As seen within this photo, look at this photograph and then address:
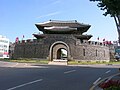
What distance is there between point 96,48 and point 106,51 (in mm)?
5975

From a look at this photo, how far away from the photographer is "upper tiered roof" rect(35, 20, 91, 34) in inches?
2230

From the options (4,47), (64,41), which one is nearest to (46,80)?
(64,41)

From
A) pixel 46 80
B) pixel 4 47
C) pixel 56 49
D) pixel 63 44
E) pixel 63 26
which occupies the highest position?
pixel 63 26

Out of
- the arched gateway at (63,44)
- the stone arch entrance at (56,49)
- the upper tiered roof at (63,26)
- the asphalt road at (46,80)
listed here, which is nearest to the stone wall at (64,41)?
the arched gateway at (63,44)

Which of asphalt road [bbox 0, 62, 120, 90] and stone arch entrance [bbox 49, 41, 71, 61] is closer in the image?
asphalt road [bbox 0, 62, 120, 90]

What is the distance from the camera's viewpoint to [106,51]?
60.7 m

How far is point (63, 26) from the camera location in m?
58.9

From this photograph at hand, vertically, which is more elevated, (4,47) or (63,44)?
(4,47)

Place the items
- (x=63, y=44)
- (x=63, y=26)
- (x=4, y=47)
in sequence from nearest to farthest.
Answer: (x=63, y=44)
(x=63, y=26)
(x=4, y=47)

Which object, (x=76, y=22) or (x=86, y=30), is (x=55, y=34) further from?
(x=86, y=30)

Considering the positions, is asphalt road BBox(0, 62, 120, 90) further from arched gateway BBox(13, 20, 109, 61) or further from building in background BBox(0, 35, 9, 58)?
building in background BBox(0, 35, 9, 58)

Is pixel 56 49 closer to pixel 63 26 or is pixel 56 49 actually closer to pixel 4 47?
pixel 63 26

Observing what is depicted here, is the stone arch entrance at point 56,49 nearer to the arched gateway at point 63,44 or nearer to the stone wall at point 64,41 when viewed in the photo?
the arched gateway at point 63,44

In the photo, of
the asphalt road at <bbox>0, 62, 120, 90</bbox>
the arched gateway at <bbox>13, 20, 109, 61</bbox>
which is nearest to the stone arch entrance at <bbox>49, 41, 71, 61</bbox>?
the arched gateway at <bbox>13, 20, 109, 61</bbox>
